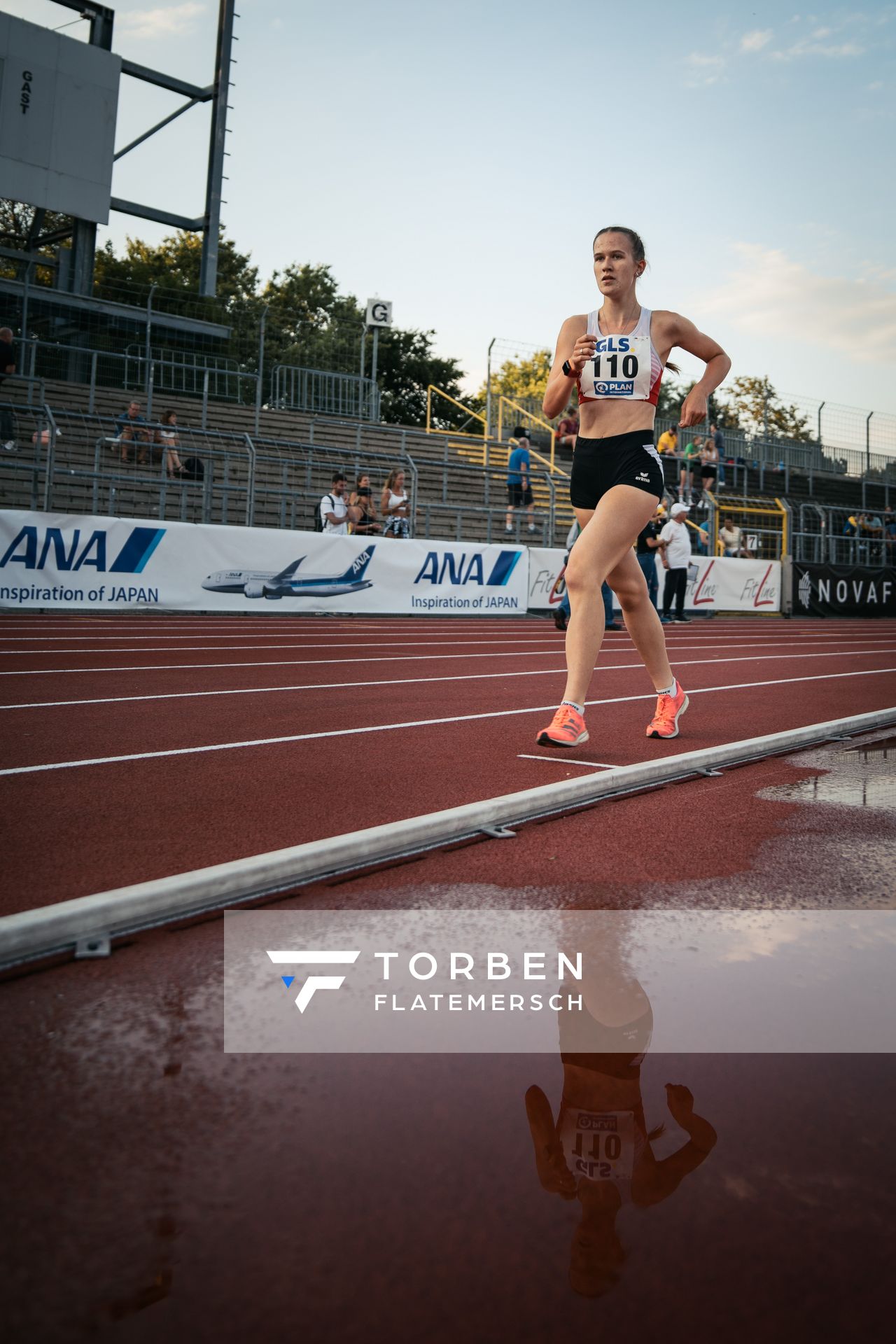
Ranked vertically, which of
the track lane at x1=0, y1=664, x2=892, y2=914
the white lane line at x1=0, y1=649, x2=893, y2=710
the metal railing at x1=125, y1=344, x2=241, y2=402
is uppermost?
the metal railing at x1=125, y1=344, x2=241, y2=402

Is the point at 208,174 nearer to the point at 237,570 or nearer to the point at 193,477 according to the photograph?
the point at 193,477

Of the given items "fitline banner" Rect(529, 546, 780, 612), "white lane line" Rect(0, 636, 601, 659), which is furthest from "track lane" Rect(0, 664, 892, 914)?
"fitline banner" Rect(529, 546, 780, 612)

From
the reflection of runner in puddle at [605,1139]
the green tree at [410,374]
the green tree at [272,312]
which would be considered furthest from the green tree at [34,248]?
the green tree at [410,374]

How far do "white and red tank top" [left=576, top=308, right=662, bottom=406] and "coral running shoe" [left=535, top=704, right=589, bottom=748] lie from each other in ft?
4.62

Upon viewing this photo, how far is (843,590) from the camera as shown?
85.3 ft

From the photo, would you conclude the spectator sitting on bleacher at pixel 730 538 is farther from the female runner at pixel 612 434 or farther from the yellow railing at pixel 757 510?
the female runner at pixel 612 434

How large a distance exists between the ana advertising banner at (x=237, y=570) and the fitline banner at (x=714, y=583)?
18.7 inches

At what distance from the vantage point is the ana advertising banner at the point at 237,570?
13.3 m

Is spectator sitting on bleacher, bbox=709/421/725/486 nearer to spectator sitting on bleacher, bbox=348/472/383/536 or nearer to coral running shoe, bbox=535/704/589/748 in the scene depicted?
spectator sitting on bleacher, bbox=348/472/383/536

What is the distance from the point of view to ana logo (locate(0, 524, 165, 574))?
43.0 ft

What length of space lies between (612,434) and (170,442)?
13.5 metres

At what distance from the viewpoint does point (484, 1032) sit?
1.89m

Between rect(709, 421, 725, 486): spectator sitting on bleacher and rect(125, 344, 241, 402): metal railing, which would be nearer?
rect(125, 344, 241, 402): metal railing

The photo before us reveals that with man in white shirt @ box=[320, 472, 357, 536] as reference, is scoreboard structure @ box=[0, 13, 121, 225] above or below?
above
